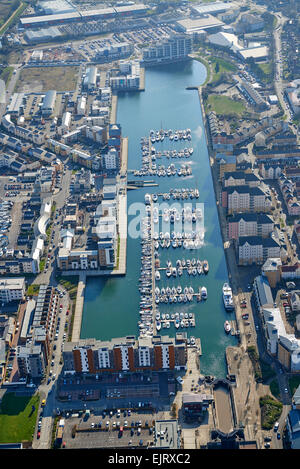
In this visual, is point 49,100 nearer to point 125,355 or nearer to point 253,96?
point 253,96

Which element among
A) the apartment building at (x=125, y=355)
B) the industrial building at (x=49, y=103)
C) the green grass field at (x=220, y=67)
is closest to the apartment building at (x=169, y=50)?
the green grass field at (x=220, y=67)

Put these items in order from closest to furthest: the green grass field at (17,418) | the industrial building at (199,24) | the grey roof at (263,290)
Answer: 1. the green grass field at (17,418)
2. the grey roof at (263,290)
3. the industrial building at (199,24)

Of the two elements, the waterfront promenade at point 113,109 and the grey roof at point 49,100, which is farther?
the grey roof at point 49,100

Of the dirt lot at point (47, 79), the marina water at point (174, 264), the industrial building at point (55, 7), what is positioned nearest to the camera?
the marina water at point (174, 264)

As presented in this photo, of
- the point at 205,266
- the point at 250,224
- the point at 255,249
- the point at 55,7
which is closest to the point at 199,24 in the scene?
the point at 55,7

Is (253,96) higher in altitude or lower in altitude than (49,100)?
lower

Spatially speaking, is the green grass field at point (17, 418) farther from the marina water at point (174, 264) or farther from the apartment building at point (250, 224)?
the apartment building at point (250, 224)

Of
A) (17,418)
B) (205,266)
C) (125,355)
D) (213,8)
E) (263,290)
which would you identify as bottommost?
(17,418)
